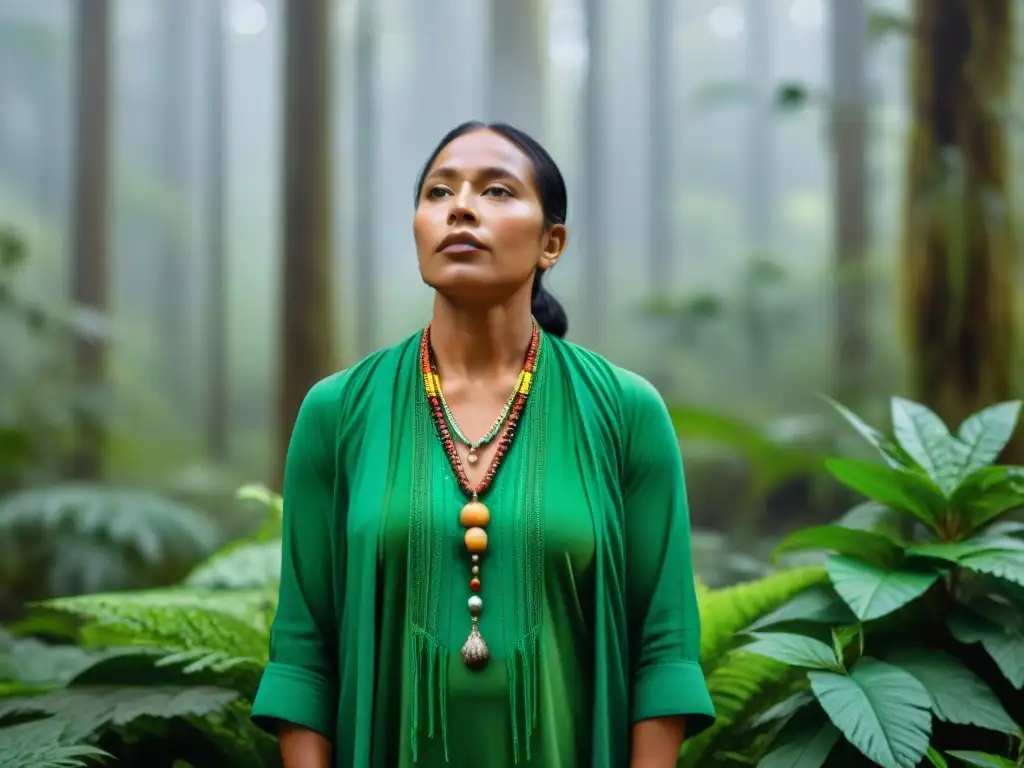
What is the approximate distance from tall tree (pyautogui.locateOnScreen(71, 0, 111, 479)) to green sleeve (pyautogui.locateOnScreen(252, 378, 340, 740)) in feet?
18.4

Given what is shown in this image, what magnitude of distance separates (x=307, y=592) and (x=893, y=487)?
121 cm

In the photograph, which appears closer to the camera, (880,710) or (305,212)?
(880,710)

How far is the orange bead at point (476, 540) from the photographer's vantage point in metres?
1.49

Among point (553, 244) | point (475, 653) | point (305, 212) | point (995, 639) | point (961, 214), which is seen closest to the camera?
point (475, 653)

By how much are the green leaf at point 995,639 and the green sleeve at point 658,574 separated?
666 mm

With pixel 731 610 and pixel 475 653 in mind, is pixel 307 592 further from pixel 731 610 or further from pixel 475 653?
pixel 731 610

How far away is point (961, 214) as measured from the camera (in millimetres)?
4051

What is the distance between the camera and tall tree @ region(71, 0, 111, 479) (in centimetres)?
Answer: 698

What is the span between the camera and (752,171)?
10.8 m

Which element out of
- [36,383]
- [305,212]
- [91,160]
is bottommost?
[36,383]

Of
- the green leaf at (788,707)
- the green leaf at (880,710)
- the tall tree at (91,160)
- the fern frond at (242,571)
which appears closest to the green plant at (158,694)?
the fern frond at (242,571)

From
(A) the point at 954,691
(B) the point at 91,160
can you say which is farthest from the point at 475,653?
(B) the point at 91,160

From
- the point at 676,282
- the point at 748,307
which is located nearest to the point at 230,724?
the point at 748,307

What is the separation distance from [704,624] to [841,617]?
1.00ft
